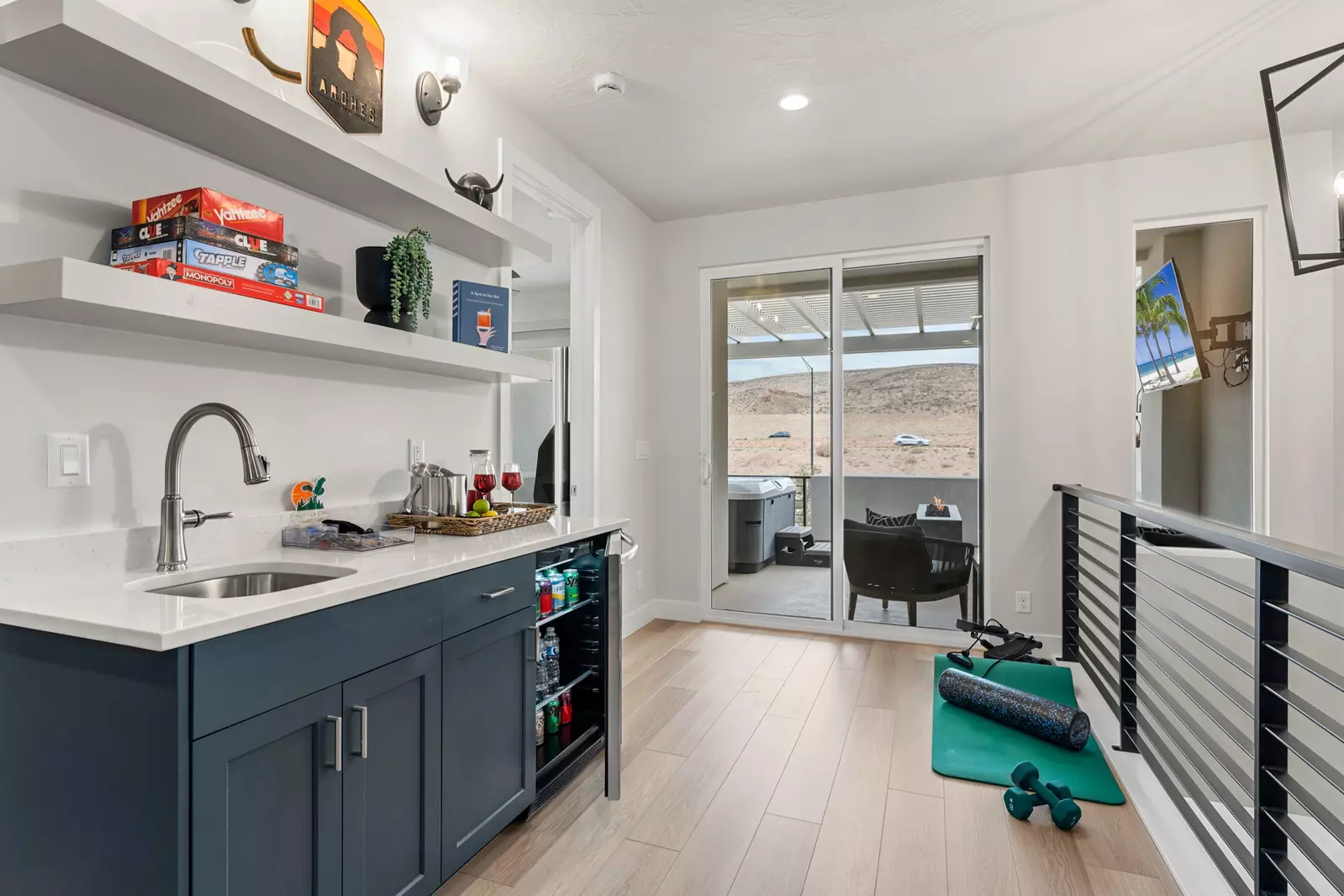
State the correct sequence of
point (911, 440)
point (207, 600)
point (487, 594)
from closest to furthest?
point (207, 600) < point (487, 594) < point (911, 440)

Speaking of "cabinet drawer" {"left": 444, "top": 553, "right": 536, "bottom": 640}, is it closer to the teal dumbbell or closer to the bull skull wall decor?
the bull skull wall decor

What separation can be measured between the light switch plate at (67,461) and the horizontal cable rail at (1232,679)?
7.82 ft

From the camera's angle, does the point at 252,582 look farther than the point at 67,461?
Yes

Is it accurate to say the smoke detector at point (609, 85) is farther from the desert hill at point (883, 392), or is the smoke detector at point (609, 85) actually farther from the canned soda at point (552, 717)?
the canned soda at point (552, 717)

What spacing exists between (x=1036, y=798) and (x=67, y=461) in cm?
268

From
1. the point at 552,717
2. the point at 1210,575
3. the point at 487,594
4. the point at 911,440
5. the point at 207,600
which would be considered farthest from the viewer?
the point at 911,440

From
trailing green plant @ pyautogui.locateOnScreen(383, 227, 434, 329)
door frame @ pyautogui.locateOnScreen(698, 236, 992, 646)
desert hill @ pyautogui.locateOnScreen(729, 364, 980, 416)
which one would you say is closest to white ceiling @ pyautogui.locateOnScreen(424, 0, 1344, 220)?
door frame @ pyautogui.locateOnScreen(698, 236, 992, 646)

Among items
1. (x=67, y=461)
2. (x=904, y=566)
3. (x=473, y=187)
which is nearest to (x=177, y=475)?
(x=67, y=461)

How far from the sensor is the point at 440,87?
97.8 inches

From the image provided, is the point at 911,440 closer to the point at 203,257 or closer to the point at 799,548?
the point at 799,548

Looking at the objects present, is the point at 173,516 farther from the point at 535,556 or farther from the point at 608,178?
the point at 608,178

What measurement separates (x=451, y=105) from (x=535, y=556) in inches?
70.9

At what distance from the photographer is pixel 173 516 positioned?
59.0 inches

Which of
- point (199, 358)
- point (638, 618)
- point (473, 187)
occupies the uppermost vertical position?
point (473, 187)
